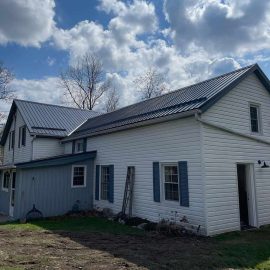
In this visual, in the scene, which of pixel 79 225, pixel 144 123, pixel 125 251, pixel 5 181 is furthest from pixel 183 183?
→ pixel 5 181

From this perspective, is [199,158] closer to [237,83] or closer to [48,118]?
[237,83]

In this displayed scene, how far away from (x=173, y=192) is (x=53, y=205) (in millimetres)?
6243

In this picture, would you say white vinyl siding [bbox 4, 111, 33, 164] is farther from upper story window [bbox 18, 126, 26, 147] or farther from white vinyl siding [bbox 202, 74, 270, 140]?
white vinyl siding [bbox 202, 74, 270, 140]

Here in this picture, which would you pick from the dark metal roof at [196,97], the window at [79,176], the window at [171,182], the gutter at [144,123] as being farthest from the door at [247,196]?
the window at [79,176]

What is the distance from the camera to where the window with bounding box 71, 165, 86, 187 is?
49.9ft

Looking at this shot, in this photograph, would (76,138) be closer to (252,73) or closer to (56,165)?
(56,165)

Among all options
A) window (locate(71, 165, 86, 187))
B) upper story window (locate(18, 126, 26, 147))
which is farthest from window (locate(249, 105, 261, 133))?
upper story window (locate(18, 126, 26, 147))

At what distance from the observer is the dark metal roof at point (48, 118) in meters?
18.8

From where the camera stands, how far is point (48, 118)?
20156 mm

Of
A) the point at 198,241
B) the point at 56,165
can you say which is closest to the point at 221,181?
the point at 198,241

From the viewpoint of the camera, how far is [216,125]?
10.6 metres

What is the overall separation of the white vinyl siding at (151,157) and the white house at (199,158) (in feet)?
0.11

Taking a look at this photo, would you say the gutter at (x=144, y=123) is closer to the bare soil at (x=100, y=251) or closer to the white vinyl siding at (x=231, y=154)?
the white vinyl siding at (x=231, y=154)

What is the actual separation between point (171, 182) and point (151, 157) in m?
1.40
